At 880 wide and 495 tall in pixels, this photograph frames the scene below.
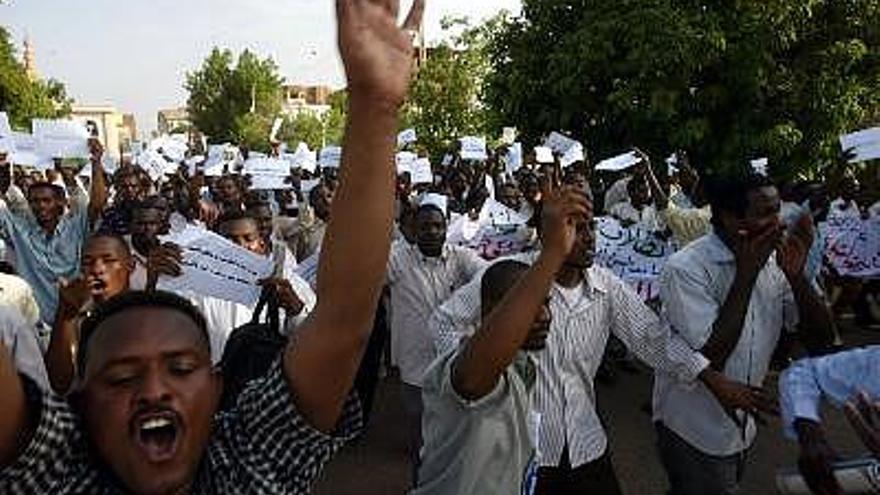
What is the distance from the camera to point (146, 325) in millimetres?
1666

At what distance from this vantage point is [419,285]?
5754mm

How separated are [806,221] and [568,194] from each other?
3.03 ft

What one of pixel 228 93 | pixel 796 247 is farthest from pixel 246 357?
pixel 228 93

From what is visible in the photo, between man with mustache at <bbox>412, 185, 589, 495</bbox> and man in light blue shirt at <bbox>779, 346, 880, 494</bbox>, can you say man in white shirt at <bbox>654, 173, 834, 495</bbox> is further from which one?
man with mustache at <bbox>412, 185, 589, 495</bbox>

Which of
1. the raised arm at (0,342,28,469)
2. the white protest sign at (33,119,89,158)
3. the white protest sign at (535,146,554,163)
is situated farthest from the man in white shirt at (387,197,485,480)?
the white protest sign at (535,146,554,163)

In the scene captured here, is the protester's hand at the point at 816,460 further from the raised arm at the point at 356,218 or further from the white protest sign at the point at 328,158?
the white protest sign at the point at 328,158

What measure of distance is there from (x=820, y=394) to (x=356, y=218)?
1.92m

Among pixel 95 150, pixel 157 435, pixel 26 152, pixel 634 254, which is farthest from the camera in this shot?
pixel 26 152

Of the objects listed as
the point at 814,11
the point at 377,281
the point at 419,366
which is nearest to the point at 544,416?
the point at 377,281

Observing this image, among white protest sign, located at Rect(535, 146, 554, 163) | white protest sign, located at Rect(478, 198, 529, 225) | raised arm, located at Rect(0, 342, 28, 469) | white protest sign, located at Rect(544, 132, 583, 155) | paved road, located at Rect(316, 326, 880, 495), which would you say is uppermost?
raised arm, located at Rect(0, 342, 28, 469)

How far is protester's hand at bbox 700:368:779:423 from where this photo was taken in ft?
10.7

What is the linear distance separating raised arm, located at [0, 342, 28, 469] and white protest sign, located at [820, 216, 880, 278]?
9136 millimetres

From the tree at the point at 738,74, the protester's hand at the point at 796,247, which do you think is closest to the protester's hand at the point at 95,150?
the protester's hand at the point at 796,247

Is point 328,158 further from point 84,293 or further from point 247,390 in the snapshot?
point 247,390
